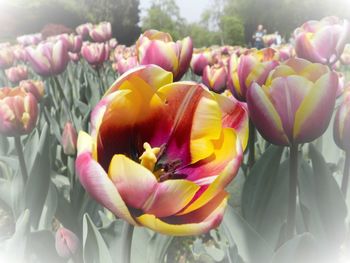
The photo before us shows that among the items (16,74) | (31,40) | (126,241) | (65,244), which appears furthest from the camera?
(31,40)

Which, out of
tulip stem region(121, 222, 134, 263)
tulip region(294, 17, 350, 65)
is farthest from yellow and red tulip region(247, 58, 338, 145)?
tulip region(294, 17, 350, 65)

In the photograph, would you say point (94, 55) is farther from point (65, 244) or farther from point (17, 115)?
point (65, 244)

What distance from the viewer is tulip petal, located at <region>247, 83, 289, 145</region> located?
2.03ft

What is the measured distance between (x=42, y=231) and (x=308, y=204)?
50 cm

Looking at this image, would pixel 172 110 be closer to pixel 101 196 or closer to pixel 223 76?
pixel 101 196

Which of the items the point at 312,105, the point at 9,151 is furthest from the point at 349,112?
the point at 9,151

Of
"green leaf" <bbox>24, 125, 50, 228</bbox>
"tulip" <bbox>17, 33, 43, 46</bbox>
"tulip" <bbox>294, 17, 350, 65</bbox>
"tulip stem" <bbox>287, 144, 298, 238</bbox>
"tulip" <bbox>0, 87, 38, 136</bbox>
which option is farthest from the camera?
"tulip" <bbox>17, 33, 43, 46</bbox>

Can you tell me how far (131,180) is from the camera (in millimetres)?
445

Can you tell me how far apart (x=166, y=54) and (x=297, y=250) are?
0.51 m

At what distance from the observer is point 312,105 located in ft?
1.95

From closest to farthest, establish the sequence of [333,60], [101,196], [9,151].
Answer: [101,196], [333,60], [9,151]

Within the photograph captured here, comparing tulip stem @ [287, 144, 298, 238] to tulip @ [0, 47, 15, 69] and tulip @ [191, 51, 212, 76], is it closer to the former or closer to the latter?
tulip @ [191, 51, 212, 76]

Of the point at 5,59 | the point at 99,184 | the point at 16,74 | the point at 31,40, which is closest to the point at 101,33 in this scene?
the point at 31,40

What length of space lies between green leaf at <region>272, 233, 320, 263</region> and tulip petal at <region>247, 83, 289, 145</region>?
13 centimetres
